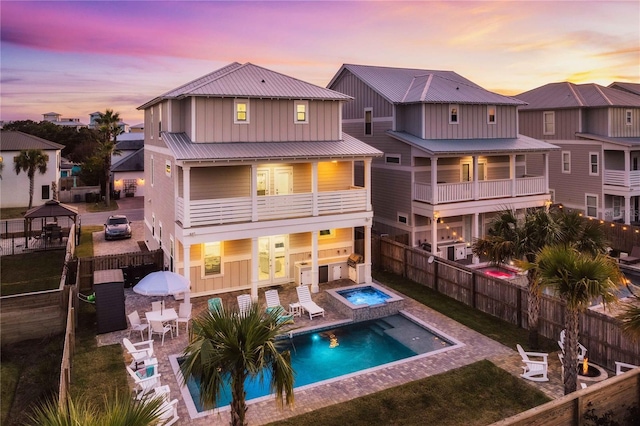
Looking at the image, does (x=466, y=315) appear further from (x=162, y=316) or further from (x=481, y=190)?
(x=162, y=316)

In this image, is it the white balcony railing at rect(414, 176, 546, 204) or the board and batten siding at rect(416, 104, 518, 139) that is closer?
the white balcony railing at rect(414, 176, 546, 204)

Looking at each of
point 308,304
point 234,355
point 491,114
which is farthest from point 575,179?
point 234,355

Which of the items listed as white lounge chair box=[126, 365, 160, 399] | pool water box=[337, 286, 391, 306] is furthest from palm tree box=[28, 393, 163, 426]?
pool water box=[337, 286, 391, 306]

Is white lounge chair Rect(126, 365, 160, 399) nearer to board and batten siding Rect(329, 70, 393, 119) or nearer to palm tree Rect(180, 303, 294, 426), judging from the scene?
palm tree Rect(180, 303, 294, 426)

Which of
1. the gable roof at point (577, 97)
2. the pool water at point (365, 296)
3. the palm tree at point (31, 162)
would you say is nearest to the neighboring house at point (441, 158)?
the gable roof at point (577, 97)

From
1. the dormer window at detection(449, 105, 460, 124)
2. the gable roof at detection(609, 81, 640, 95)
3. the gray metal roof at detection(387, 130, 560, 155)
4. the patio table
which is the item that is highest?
the gable roof at detection(609, 81, 640, 95)

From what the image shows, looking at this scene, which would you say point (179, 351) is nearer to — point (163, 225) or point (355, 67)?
point (163, 225)

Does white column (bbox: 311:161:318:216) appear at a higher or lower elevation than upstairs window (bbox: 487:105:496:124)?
lower
